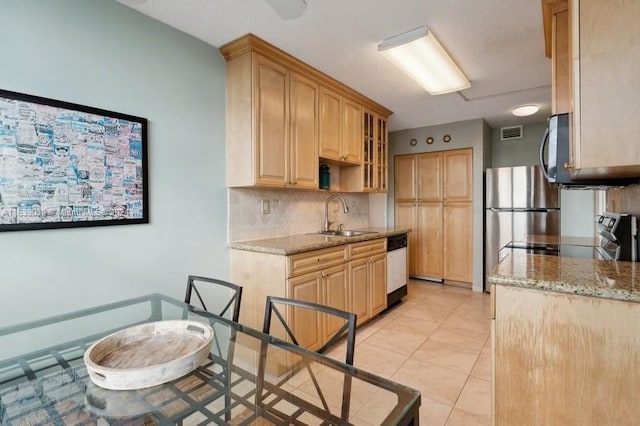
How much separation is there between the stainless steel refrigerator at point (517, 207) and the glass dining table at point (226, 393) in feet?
11.6

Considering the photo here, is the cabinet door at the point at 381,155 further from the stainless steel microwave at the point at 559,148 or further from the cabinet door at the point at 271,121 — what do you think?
the stainless steel microwave at the point at 559,148

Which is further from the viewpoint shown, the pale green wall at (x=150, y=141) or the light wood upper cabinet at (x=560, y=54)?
the light wood upper cabinet at (x=560, y=54)

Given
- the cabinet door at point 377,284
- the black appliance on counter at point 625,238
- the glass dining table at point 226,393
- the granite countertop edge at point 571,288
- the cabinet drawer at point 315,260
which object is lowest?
the cabinet door at point 377,284

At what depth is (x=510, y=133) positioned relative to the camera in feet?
15.5

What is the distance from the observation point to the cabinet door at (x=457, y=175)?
4.44 metres

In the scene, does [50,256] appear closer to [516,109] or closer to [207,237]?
[207,237]

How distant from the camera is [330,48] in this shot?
2.39 m

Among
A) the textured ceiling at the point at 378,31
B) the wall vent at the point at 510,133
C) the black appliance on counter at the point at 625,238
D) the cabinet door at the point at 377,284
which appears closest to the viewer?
the black appliance on counter at the point at 625,238

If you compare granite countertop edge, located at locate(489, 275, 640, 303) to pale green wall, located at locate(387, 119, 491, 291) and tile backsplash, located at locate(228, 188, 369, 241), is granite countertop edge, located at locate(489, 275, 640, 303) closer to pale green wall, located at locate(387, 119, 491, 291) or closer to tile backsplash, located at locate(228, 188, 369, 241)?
tile backsplash, located at locate(228, 188, 369, 241)

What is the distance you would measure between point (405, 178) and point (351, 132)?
195cm

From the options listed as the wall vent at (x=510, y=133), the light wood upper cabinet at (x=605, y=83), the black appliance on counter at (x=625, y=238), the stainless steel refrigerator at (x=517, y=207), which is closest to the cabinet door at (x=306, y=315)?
the light wood upper cabinet at (x=605, y=83)

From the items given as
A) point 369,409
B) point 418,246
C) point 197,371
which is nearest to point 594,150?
point 369,409

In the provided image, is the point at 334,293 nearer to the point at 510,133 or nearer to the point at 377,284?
the point at 377,284

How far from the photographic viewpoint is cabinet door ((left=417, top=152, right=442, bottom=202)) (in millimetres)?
4688
